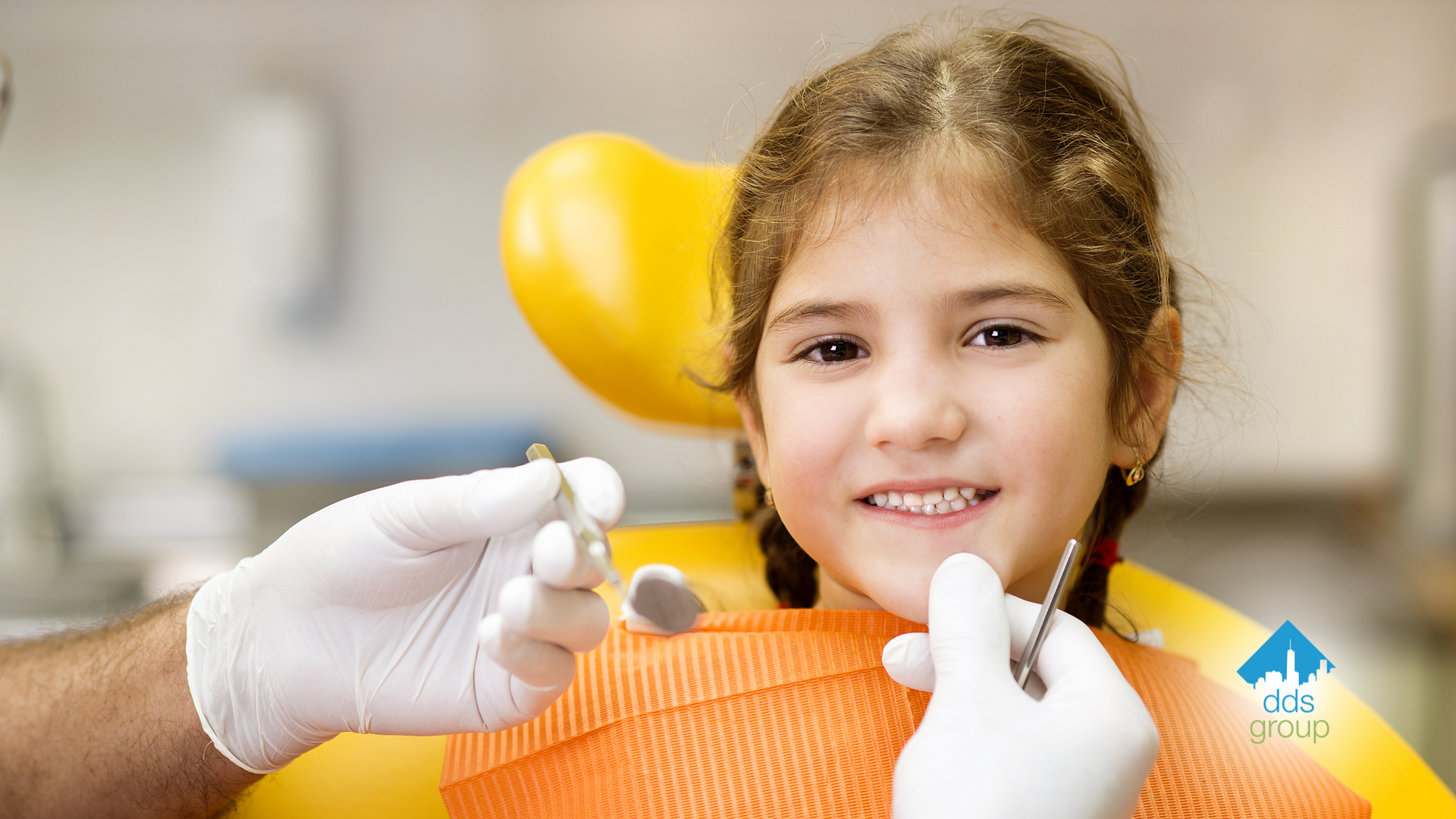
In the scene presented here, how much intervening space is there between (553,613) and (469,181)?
2166 mm

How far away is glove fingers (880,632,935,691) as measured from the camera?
2.26 feet

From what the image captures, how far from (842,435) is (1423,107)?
8.25 feet

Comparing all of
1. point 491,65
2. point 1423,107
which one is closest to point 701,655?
point 491,65

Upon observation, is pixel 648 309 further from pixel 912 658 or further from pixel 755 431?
pixel 912 658

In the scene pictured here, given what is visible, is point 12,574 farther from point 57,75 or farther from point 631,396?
point 631,396

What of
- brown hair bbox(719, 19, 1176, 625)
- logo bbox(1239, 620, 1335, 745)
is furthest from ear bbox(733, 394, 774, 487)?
logo bbox(1239, 620, 1335, 745)

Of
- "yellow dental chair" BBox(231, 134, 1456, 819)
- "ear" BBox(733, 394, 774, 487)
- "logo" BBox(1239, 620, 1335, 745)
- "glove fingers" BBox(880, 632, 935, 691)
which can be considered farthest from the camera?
"yellow dental chair" BBox(231, 134, 1456, 819)

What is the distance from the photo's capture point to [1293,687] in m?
0.93

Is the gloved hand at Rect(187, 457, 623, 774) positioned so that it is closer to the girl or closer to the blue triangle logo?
the girl

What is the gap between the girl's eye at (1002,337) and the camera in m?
0.81

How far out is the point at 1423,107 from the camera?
8.16ft

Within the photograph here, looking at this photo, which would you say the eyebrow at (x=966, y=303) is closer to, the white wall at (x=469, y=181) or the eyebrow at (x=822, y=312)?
the eyebrow at (x=822, y=312)

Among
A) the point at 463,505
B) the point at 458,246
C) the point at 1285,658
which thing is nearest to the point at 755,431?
the point at 463,505

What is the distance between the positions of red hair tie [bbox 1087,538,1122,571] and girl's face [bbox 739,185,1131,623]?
0.23 metres
